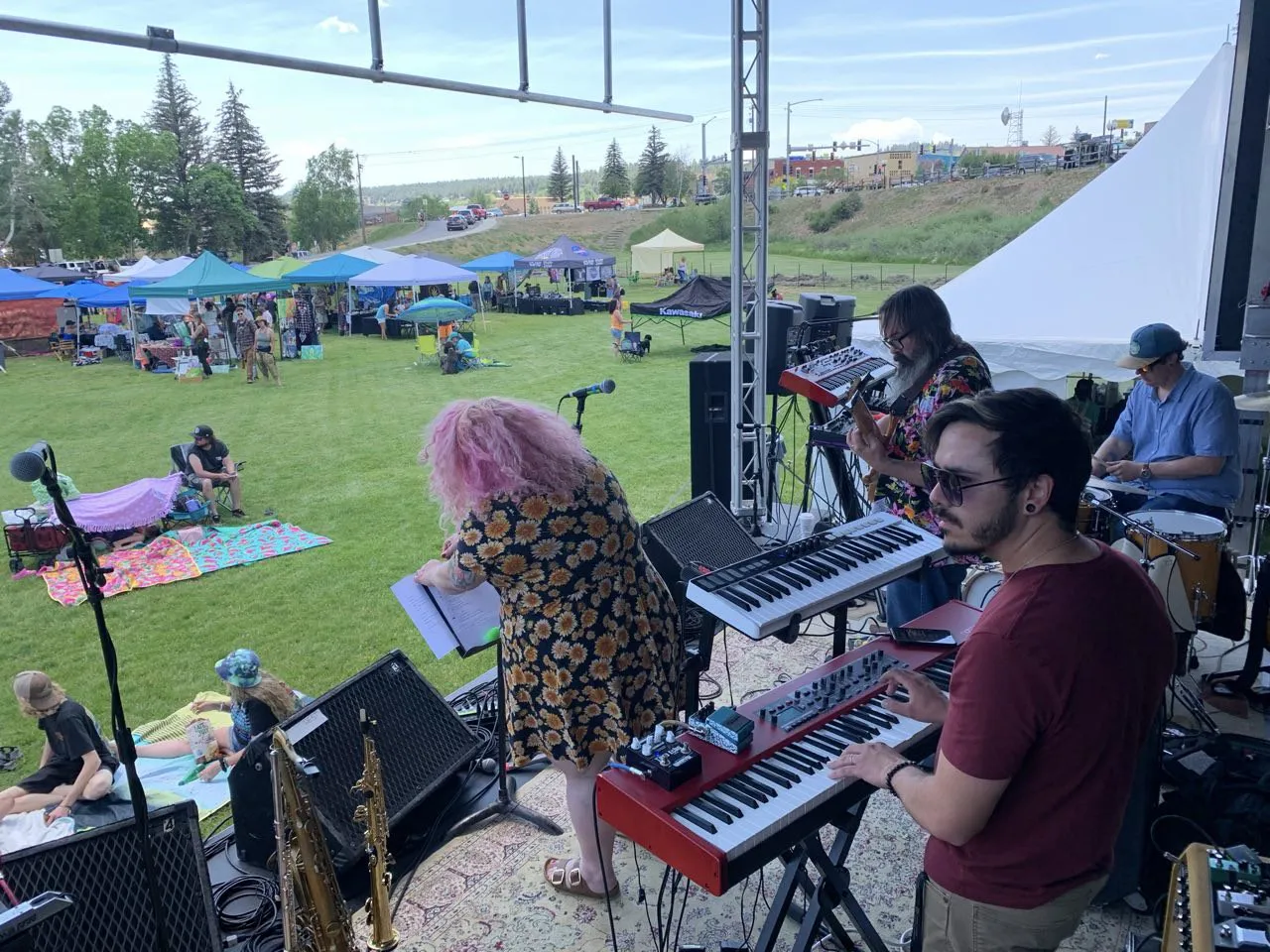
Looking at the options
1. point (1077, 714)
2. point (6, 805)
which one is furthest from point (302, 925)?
point (6, 805)

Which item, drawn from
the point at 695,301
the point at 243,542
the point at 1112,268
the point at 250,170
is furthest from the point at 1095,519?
the point at 250,170

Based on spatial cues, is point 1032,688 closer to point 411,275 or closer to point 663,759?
point 663,759

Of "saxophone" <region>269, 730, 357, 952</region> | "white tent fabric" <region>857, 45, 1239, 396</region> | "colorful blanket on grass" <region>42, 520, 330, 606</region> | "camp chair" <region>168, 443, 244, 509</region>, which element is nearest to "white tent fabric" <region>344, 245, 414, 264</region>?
"camp chair" <region>168, 443, 244, 509</region>

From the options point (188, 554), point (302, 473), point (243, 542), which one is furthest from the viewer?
point (302, 473)

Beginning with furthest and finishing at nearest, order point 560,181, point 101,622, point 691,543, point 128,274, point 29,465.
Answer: point 560,181, point 128,274, point 691,543, point 101,622, point 29,465

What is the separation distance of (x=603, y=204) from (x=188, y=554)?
48.5m

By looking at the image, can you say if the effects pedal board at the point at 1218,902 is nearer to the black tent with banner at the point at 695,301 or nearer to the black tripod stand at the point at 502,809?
the black tripod stand at the point at 502,809

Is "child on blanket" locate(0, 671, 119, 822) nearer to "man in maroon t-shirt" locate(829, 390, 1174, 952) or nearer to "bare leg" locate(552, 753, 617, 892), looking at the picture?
"bare leg" locate(552, 753, 617, 892)

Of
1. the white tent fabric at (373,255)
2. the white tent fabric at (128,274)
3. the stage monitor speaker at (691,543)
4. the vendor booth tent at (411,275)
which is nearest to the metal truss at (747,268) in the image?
the stage monitor speaker at (691,543)

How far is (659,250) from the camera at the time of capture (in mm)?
31594

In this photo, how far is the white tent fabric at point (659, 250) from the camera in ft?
102

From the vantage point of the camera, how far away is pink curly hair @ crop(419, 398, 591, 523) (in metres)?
2.32

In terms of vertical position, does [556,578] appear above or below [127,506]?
above

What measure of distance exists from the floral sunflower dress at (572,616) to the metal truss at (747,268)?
10.7ft
